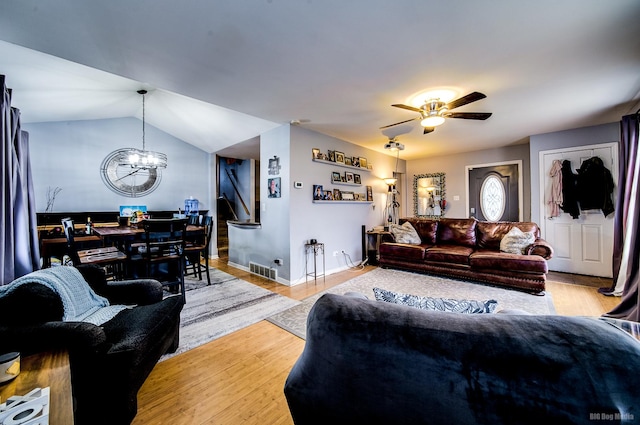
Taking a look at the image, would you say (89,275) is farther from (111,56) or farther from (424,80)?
(424,80)

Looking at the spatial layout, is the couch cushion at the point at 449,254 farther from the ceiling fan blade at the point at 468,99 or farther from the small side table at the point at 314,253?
the ceiling fan blade at the point at 468,99

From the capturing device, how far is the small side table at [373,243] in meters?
5.20

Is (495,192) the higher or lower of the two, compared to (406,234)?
higher

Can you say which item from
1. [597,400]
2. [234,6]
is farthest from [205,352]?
[234,6]

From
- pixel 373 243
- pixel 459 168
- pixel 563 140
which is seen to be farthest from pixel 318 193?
pixel 563 140

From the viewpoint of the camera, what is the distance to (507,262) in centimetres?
361

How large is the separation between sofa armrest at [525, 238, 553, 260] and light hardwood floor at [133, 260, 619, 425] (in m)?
0.91

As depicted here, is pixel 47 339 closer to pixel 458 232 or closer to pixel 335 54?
pixel 335 54

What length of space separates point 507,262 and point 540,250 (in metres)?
0.50

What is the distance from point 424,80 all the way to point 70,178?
6.22 m

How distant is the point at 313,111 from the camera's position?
3.45 m

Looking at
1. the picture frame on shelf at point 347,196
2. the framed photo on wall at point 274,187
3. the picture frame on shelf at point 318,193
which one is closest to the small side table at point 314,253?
the picture frame on shelf at point 318,193

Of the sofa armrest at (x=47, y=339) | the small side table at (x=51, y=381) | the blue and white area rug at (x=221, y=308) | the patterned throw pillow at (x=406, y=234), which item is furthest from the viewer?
the patterned throw pillow at (x=406, y=234)

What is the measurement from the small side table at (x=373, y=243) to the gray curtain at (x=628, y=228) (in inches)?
120
